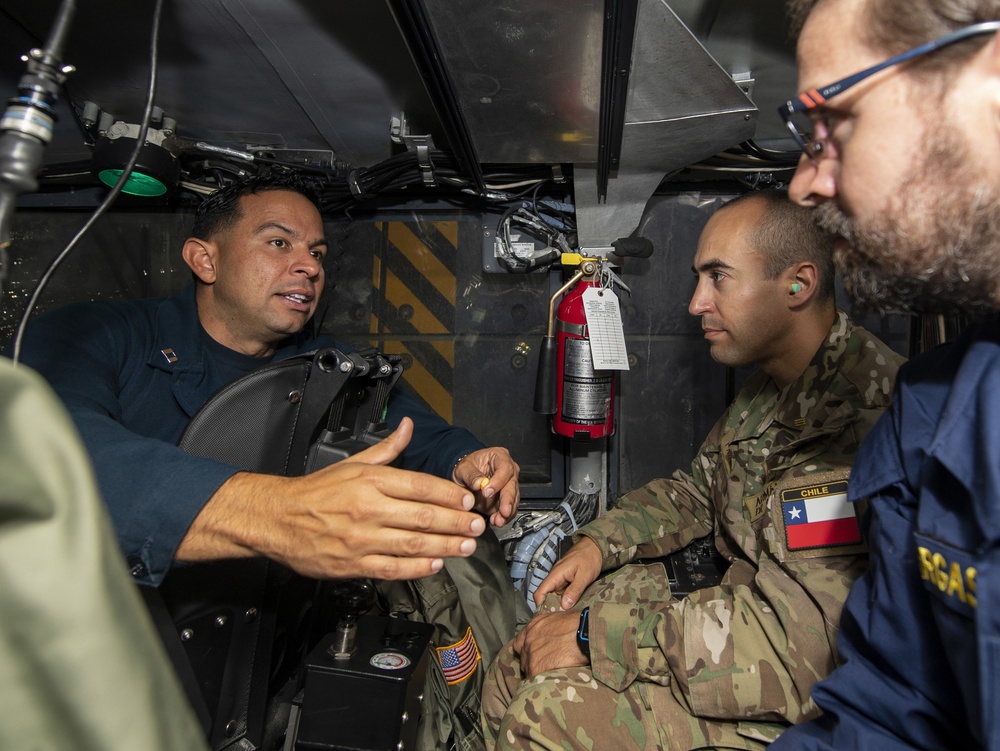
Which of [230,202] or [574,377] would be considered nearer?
[230,202]

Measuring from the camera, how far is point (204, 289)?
2006 millimetres

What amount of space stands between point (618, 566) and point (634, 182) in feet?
4.30

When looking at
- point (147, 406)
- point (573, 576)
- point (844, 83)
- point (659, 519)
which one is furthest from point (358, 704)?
point (844, 83)

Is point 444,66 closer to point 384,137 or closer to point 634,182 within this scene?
point 384,137

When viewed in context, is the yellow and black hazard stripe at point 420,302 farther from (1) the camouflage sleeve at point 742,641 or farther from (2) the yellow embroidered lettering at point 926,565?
(2) the yellow embroidered lettering at point 926,565

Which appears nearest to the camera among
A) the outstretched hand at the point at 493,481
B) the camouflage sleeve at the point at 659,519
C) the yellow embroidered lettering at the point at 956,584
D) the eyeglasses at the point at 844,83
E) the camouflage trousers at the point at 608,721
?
the eyeglasses at the point at 844,83

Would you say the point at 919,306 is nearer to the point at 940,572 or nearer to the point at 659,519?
the point at 940,572

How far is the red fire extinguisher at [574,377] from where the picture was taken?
2217 millimetres

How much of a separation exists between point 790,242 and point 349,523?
150 centimetres

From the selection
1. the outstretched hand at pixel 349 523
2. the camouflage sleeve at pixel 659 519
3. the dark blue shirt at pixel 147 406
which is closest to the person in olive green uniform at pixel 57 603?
the outstretched hand at pixel 349 523

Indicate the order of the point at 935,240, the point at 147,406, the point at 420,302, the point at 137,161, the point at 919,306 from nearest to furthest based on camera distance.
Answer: the point at 935,240, the point at 919,306, the point at 147,406, the point at 137,161, the point at 420,302

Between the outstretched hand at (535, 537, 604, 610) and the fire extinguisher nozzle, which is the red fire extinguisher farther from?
the outstretched hand at (535, 537, 604, 610)

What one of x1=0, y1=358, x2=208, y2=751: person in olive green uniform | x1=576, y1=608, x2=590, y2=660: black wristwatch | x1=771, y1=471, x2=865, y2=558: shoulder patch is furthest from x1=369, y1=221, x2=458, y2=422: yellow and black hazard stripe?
x1=0, y1=358, x2=208, y2=751: person in olive green uniform

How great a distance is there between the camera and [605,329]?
221cm
